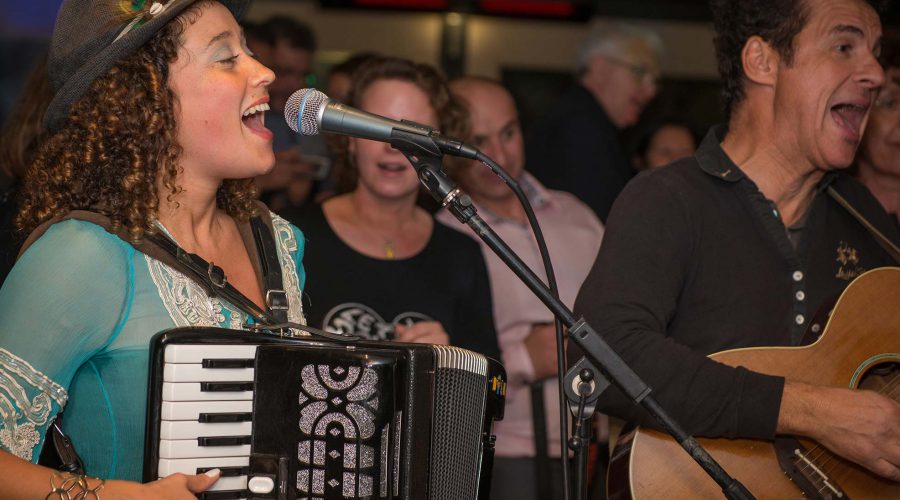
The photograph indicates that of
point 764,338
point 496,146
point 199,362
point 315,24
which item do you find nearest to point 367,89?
point 496,146

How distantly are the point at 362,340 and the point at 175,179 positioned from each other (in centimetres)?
56

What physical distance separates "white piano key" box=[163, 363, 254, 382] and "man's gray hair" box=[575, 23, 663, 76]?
405cm

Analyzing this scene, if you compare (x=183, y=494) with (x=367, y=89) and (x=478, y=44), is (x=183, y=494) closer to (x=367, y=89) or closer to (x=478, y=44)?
(x=367, y=89)

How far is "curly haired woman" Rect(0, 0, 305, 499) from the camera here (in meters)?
1.96

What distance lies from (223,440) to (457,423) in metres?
0.47

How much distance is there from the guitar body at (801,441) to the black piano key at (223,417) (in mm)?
951

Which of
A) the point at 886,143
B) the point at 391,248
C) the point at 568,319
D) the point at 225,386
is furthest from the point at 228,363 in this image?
the point at 886,143

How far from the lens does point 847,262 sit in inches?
111

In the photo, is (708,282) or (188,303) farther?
(708,282)

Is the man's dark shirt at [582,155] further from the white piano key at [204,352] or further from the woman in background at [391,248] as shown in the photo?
the white piano key at [204,352]

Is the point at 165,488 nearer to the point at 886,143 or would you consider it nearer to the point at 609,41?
the point at 886,143

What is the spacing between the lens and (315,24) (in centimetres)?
802

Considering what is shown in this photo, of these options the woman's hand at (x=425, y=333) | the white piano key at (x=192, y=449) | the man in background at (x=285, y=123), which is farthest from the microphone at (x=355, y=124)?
the man in background at (x=285, y=123)

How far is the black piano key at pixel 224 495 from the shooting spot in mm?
1925
